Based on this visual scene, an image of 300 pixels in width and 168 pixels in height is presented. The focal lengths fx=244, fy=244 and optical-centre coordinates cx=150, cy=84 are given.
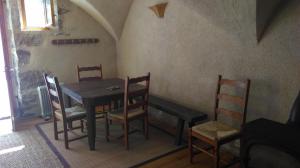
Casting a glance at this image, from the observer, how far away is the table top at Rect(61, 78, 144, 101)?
9.26ft

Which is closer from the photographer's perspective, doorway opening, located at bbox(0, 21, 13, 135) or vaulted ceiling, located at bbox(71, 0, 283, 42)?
doorway opening, located at bbox(0, 21, 13, 135)

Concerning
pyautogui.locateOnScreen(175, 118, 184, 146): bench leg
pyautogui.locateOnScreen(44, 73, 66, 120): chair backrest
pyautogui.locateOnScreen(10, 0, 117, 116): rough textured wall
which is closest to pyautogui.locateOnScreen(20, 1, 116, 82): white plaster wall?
pyautogui.locateOnScreen(10, 0, 117, 116): rough textured wall

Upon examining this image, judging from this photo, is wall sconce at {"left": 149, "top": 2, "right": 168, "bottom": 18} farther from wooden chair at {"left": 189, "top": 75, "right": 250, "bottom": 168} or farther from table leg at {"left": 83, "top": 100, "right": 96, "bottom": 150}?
table leg at {"left": 83, "top": 100, "right": 96, "bottom": 150}

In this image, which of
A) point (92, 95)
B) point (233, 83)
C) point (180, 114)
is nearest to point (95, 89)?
point (92, 95)

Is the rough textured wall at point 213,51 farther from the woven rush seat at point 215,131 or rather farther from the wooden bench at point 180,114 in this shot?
the woven rush seat at point 215,131

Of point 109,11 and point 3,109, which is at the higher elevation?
point 109,11

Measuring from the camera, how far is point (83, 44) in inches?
177

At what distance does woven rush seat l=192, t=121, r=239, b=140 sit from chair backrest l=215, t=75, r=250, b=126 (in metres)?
0.15

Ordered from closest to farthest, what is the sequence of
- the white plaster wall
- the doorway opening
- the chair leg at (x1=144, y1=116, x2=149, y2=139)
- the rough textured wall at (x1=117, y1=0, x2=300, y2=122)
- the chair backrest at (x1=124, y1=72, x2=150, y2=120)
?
the rough textured wall at (x1=117, y1=0, x2=300, y2=122)
the chair backrest at (x1=124, y1=72, x2=150, y2=120)
the chair leg at (x1=144, y1=116, x2=149, y2=139)
the doorway opening
the white plaster wall

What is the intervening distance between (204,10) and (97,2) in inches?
75.5

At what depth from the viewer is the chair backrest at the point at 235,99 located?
242cm

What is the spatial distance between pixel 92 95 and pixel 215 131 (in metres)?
1.41

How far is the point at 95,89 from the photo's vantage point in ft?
10.1

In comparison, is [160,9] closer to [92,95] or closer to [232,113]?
[92,95]
